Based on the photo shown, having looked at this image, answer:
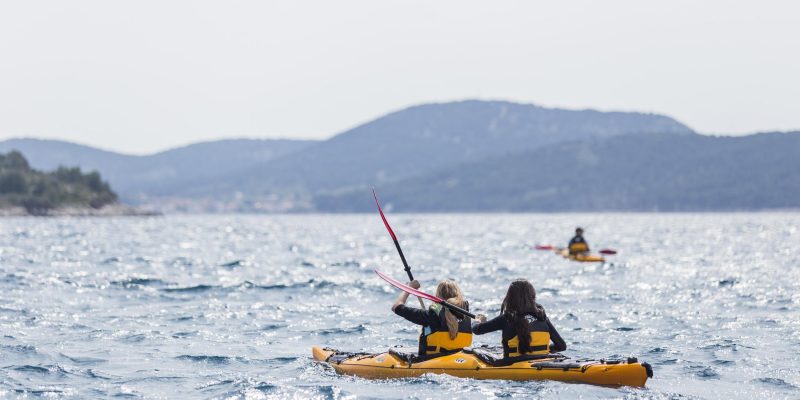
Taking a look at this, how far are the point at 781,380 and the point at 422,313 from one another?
5961mm

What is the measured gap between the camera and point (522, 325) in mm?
15023

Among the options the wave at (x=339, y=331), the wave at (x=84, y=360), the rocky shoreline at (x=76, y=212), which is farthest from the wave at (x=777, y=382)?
the rocky shoreline at (x=76, y=212)

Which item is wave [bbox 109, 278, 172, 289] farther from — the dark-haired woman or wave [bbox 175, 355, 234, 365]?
the dark-haired woman

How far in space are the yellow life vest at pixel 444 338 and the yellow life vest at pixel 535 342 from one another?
63cm

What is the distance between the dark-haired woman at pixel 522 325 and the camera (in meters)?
14.9

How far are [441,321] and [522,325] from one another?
1.25 m

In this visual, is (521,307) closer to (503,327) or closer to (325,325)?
(503,327)

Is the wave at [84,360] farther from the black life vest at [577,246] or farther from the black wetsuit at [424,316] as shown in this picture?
the black life vest at [577,246]

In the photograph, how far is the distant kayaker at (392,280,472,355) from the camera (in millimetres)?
14992

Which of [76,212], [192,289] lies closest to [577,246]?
[192,289]

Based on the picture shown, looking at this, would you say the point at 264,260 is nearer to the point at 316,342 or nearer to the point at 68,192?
the point at 316,342

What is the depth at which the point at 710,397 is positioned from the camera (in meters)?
14.7

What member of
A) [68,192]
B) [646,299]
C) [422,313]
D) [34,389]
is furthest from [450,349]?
[68,192]

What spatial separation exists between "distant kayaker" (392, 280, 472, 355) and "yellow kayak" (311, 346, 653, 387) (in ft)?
0.61
